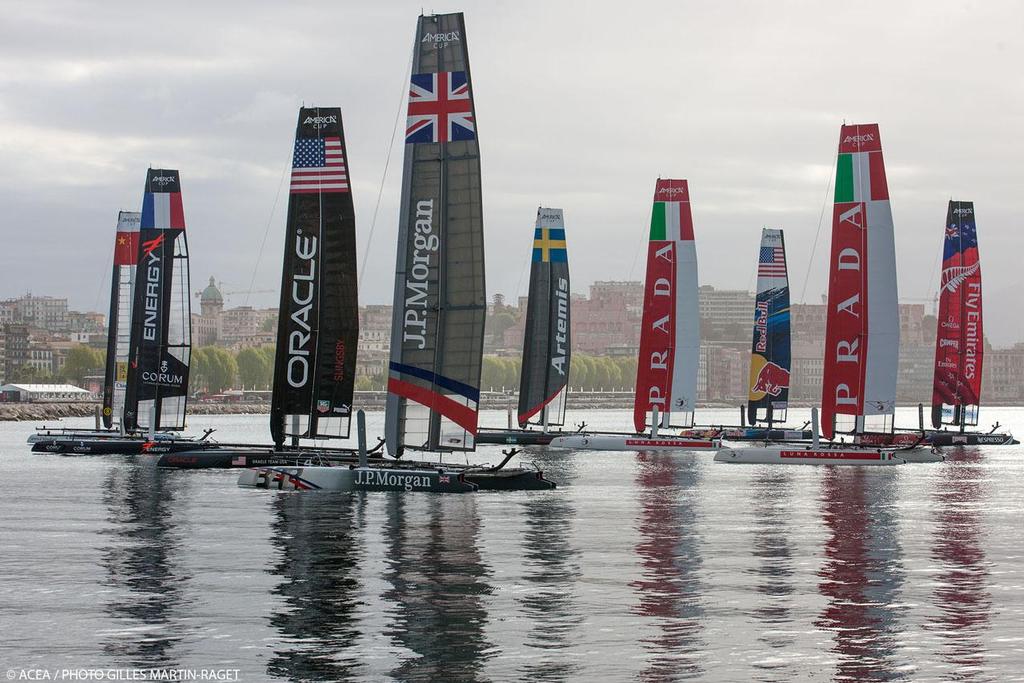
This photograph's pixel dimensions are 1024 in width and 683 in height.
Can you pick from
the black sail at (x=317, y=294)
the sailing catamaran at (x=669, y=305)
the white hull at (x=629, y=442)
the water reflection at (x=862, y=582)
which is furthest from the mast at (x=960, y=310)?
the black sail at (x=317, y=294)

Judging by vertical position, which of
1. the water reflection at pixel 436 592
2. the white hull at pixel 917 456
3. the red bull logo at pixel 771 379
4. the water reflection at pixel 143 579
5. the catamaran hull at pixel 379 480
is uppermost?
the red bull logo at pixel 771 379

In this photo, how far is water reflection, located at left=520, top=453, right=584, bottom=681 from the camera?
15938 mm

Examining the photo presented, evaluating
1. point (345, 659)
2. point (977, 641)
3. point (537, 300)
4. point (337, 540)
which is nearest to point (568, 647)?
point (345, 659)

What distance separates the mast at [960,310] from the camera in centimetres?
6694

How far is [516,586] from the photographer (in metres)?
21.1

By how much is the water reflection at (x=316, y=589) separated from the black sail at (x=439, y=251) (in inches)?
118

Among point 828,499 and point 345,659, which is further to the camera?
point 828,499

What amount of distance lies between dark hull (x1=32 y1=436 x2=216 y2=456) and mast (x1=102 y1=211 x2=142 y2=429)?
5.75 ft

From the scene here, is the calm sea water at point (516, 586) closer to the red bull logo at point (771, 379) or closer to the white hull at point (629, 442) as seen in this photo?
the white hull at point (629, 442)

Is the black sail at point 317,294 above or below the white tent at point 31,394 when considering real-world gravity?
above

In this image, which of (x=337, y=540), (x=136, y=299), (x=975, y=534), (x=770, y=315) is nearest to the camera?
(x=337, y=540)

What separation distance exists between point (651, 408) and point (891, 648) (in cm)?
4786

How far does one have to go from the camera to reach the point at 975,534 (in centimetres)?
2975

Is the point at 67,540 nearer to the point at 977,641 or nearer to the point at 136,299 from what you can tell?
the point at 977,641
